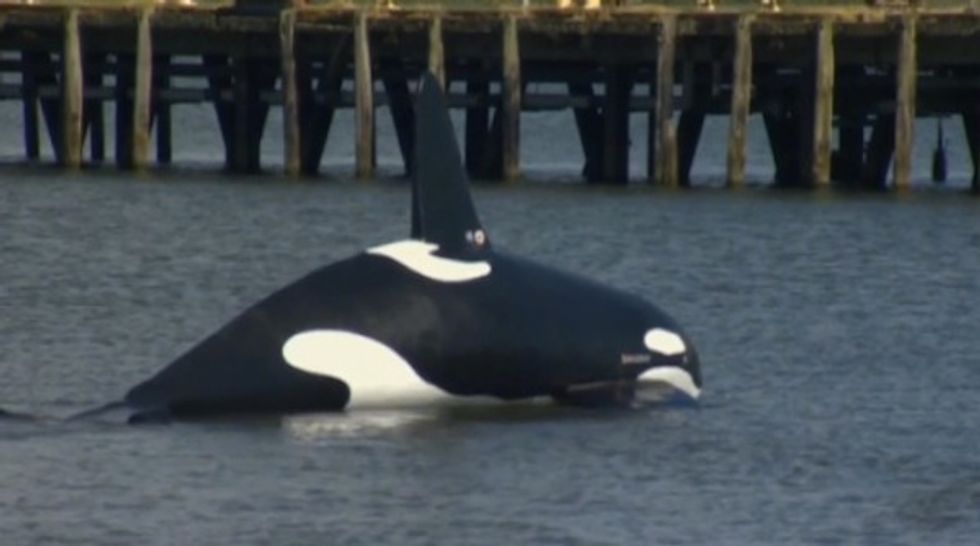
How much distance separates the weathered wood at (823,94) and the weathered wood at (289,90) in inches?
300

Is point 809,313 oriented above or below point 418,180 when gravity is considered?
below

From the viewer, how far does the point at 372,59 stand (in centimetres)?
5331

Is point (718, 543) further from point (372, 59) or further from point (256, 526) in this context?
point (372, 59)

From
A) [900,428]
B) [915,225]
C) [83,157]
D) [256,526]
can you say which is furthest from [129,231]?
[256,526]

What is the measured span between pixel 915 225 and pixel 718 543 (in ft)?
83.1

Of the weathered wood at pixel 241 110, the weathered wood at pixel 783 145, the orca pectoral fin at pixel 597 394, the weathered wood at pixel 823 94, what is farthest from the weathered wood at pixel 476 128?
the orca pectoral fin at pixel 597 394

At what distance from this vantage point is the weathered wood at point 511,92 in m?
50.5

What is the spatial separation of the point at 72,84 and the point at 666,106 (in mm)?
9095

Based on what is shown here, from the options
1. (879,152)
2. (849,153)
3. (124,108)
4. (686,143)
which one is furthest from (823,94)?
(124,108)

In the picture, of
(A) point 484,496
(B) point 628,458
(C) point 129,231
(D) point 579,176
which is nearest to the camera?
(A) point 484,496

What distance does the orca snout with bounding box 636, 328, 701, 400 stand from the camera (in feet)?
85.6

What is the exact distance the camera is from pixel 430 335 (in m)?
24.9

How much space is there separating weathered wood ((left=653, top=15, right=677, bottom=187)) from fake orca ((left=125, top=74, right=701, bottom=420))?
22842 millimetres

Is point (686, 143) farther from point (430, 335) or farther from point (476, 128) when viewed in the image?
point (430, 335)
